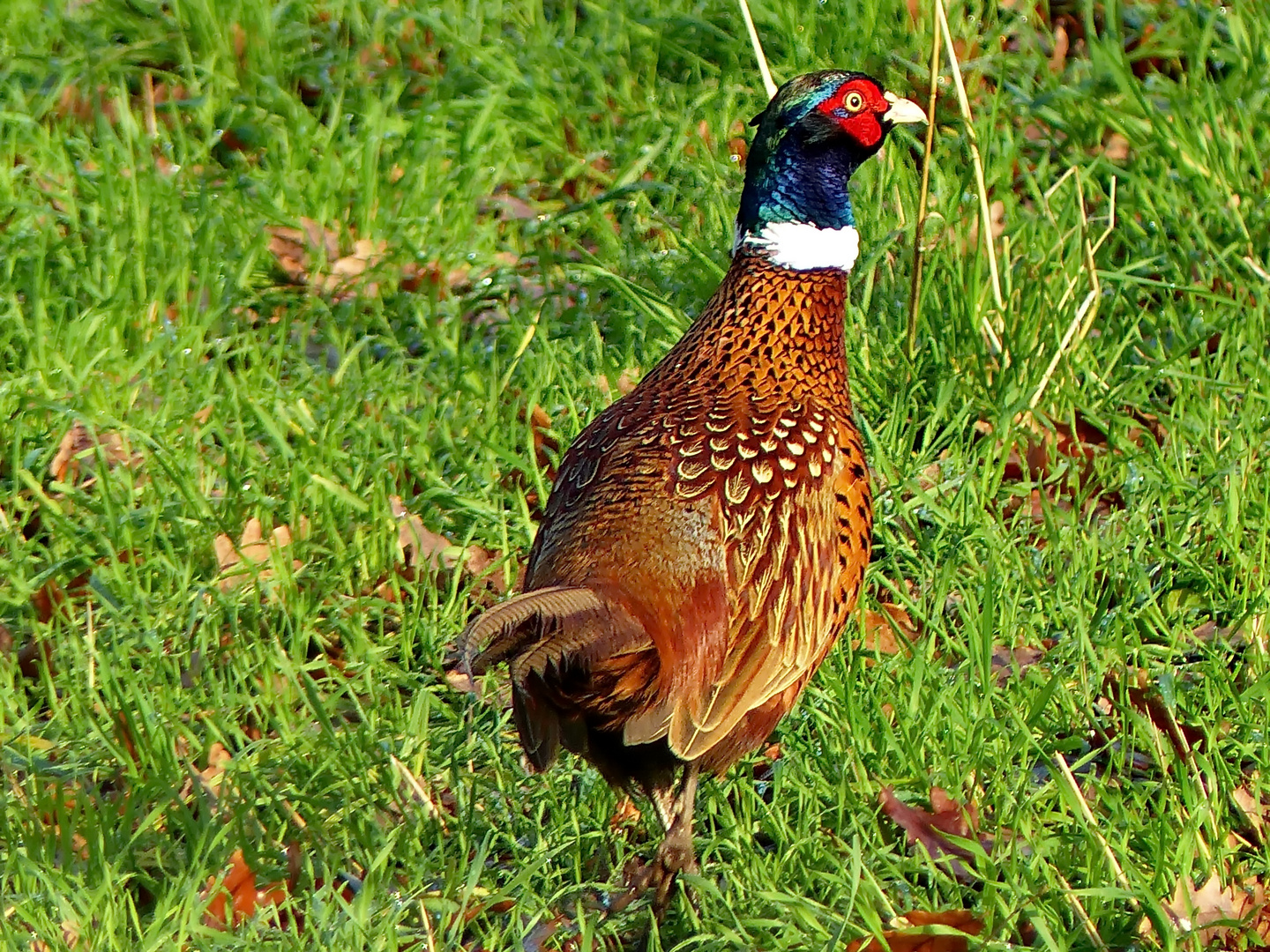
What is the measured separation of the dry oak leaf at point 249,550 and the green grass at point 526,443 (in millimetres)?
24

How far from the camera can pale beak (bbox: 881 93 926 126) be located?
3254 millimetres

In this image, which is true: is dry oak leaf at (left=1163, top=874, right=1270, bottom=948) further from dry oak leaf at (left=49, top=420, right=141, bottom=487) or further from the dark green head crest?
dry oak leaf at (left=49, top=420, right=141, bottom=487)

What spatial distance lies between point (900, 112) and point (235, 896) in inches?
75.1

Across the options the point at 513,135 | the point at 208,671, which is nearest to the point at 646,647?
the point at 208,671

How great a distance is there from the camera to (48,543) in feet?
12.2

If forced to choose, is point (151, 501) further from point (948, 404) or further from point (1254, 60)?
point (1254, 60)

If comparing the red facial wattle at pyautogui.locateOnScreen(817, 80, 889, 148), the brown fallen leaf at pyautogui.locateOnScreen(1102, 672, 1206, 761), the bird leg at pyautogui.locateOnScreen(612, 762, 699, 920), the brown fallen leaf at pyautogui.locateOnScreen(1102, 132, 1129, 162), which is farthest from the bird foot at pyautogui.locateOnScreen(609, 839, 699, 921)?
the brown fallen leaf at pyautogui.locateOnScreen(1102, 132, 1129, 162)

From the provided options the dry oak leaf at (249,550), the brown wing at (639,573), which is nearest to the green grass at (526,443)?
the dry oak leaf at (249,550)

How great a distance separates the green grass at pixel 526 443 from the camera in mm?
2908

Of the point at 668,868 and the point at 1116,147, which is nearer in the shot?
the point at 668,868

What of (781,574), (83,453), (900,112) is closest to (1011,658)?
(781,574)

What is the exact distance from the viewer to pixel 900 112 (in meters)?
3.28

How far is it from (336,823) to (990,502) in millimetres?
1608

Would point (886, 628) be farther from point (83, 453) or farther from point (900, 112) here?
point (83, 453)
